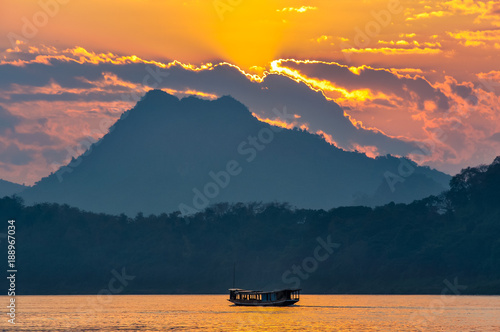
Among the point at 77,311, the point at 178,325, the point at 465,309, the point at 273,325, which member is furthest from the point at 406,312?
the point at 77,311

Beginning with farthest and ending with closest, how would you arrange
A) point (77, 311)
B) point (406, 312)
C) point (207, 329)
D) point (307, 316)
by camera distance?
point (77, 311)
point (406, 312)
point (307, 316)
point (207, 329)

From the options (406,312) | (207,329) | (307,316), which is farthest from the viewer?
(406,312)

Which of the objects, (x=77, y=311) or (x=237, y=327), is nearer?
(x=237, y=327)

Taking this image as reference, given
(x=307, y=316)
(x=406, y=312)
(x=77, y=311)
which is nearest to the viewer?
(x=307, y=316)

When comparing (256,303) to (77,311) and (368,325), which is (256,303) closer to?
(77,311)

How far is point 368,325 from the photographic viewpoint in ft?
412

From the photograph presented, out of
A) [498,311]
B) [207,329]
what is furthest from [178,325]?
[498,311]

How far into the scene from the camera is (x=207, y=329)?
118750 millimetres

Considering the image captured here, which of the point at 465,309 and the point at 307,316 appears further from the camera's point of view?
the point at 465,309

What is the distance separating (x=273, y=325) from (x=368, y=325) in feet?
48.1

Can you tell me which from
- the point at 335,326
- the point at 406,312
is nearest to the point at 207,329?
the point at 335,326

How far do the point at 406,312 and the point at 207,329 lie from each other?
51.3m

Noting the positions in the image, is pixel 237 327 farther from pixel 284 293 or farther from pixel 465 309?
pixel 465 309

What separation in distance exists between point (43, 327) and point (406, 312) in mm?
69135
